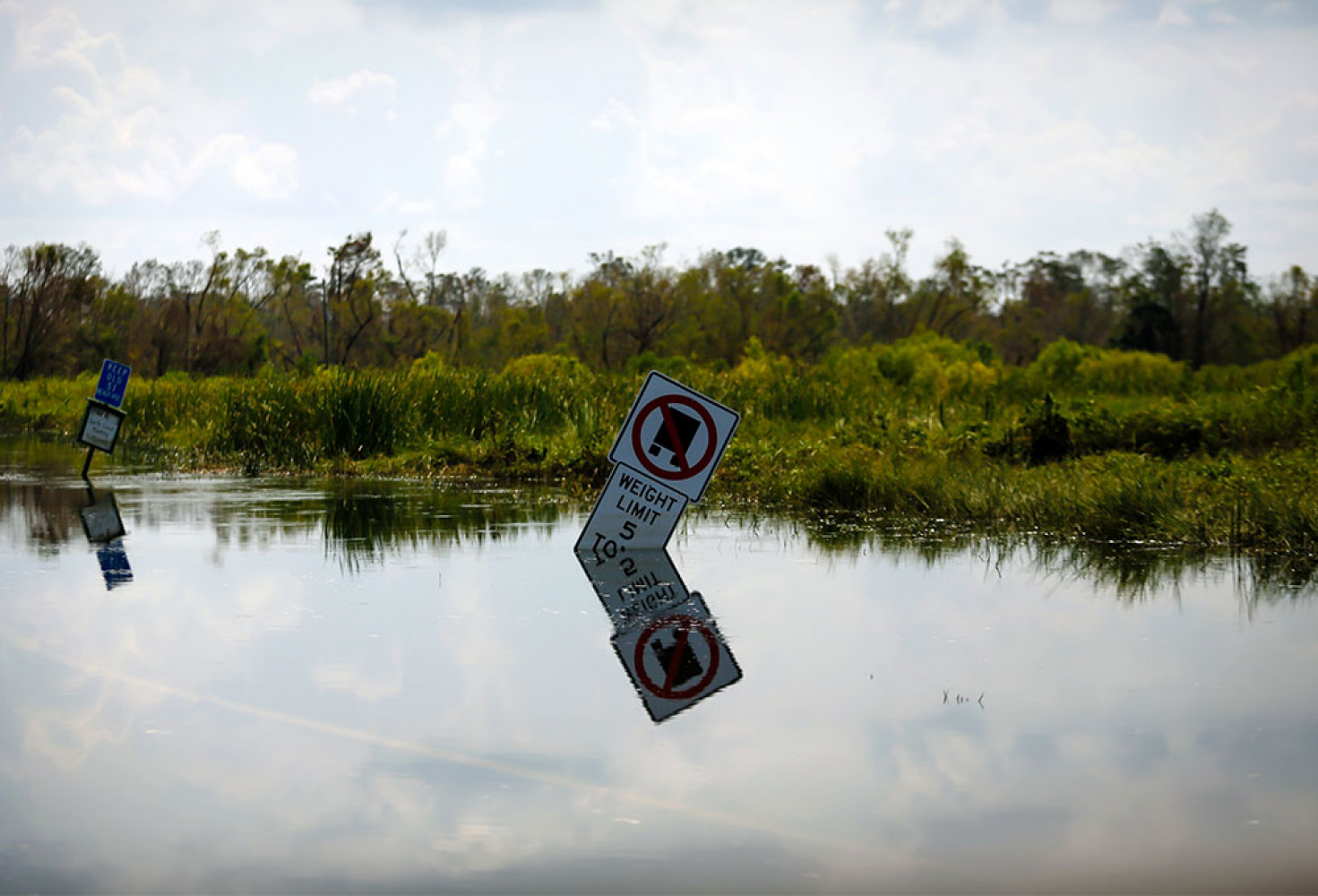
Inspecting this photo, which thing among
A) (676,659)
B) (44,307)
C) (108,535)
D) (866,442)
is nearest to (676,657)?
(676,659)

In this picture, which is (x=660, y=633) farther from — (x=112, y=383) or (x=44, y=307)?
(x=44, y=307)

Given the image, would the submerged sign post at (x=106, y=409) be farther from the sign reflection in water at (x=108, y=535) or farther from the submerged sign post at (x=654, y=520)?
the submerged sign post at (x=654, y=520)

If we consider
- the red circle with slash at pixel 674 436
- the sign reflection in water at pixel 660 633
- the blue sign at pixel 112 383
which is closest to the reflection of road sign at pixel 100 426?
the blue sign at pixel 112 383

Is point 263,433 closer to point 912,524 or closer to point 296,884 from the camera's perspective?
point 912,524

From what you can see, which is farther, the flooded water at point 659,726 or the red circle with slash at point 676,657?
the red circle with slash at point 676,657

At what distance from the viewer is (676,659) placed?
30.6 feet

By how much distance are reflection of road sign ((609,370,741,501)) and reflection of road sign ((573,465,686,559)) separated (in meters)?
0.26

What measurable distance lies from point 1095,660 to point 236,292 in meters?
86.9

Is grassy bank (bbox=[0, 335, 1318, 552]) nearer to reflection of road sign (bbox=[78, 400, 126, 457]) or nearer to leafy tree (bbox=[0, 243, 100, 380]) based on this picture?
reflection of road sign (bbox=[78, 400, 126, 457])

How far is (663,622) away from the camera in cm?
1062

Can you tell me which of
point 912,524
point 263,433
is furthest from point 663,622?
point 263,433

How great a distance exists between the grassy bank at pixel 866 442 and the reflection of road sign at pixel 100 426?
2.86m

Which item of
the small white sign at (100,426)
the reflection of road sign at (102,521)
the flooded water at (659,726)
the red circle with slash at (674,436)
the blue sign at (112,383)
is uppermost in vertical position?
the blue sign at (112,383)

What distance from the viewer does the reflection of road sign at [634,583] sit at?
1111 centimetres
